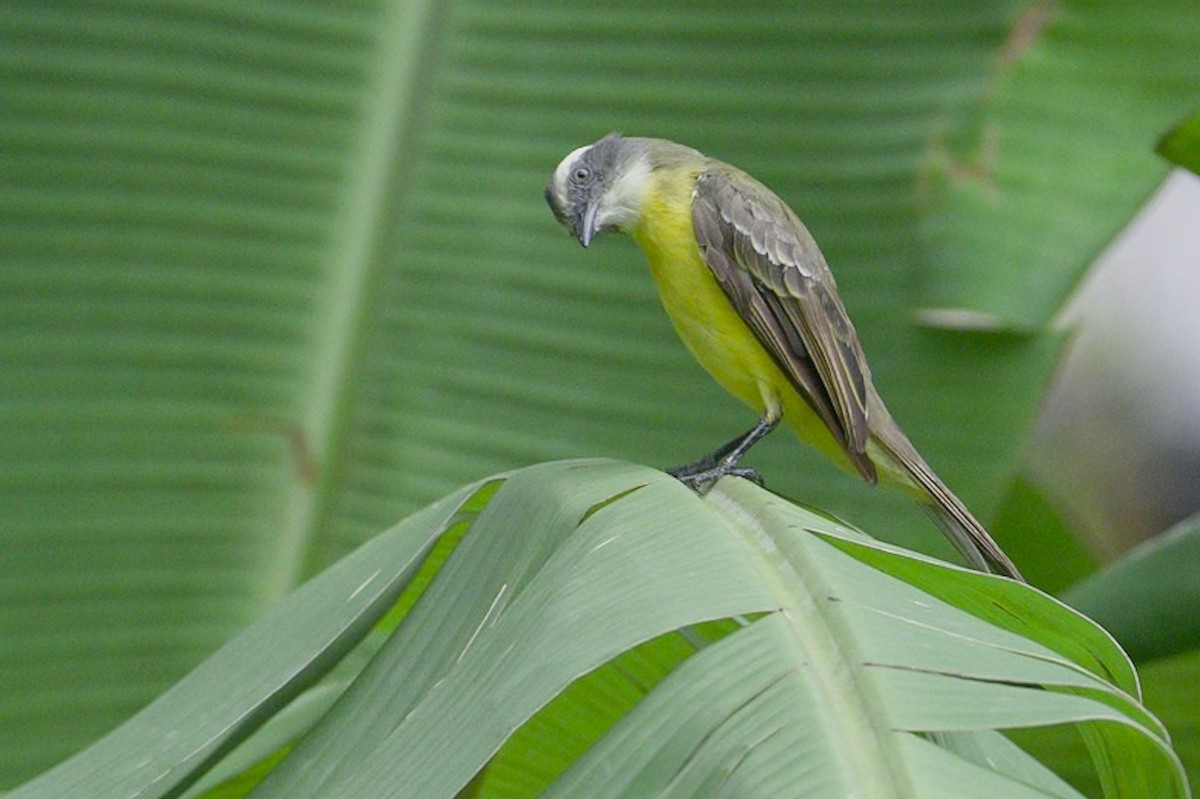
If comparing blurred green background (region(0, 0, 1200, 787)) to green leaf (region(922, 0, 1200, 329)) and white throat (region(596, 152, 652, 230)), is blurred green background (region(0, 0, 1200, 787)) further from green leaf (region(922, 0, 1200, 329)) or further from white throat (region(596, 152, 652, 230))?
white throat (region(596, 152, 652, 230))

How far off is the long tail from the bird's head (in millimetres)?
547

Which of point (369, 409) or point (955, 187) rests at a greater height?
point (955, 187)

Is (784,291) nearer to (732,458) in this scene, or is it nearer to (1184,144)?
(732,458)

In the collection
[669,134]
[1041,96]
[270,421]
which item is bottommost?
[270,421]

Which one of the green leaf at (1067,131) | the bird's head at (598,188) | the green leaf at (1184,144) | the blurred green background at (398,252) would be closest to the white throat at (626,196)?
the bird's head at (598,188)

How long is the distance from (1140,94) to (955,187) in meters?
0.36

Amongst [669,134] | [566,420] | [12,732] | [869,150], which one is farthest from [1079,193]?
[12,732]

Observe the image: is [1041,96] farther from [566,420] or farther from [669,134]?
[566,420]

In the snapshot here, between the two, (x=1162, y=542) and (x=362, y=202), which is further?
(x=362, y=202)

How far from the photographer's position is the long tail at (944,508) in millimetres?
2029

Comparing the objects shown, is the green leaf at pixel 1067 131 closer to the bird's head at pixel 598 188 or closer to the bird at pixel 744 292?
the bird at pixel 744 292

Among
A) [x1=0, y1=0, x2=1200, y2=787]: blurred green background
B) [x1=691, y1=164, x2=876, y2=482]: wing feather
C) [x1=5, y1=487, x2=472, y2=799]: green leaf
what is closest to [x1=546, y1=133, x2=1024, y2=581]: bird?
[x1=691, y1=164, x2=876, y2=482]: wing feather

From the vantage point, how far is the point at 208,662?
1652mm

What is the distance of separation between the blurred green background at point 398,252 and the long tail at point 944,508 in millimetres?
333
